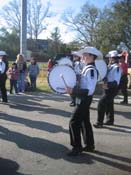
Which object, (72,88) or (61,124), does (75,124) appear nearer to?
(72,88)

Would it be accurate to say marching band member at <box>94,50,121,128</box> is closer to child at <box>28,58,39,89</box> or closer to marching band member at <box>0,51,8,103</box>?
marching band member at <box>0,51,8,103</box>

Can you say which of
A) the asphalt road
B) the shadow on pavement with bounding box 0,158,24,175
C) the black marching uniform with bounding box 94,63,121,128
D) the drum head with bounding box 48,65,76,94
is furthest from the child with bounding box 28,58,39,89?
the shadow on pavement with bounding box 0,158,24,175

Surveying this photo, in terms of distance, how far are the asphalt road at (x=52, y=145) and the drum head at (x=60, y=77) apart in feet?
3.73

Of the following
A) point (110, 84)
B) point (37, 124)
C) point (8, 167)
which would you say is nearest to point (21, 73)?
point (37, 124)

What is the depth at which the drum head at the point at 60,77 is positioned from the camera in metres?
8.16

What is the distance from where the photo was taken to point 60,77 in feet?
27.5

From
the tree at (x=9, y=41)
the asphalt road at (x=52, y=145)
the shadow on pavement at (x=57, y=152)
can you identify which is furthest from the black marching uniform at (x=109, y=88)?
the tree at (x=9, y=41)

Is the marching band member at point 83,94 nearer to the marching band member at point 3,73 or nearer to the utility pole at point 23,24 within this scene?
the marching band member at point 3,73

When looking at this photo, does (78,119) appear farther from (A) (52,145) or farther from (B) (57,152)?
(A) (52,145)

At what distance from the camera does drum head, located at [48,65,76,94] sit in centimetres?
816

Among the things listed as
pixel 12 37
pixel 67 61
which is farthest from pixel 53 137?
pixel 12 37

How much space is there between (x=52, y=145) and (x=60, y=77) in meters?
1.35

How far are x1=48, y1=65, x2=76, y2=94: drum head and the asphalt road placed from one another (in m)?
1.14

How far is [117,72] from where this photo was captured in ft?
34.3
